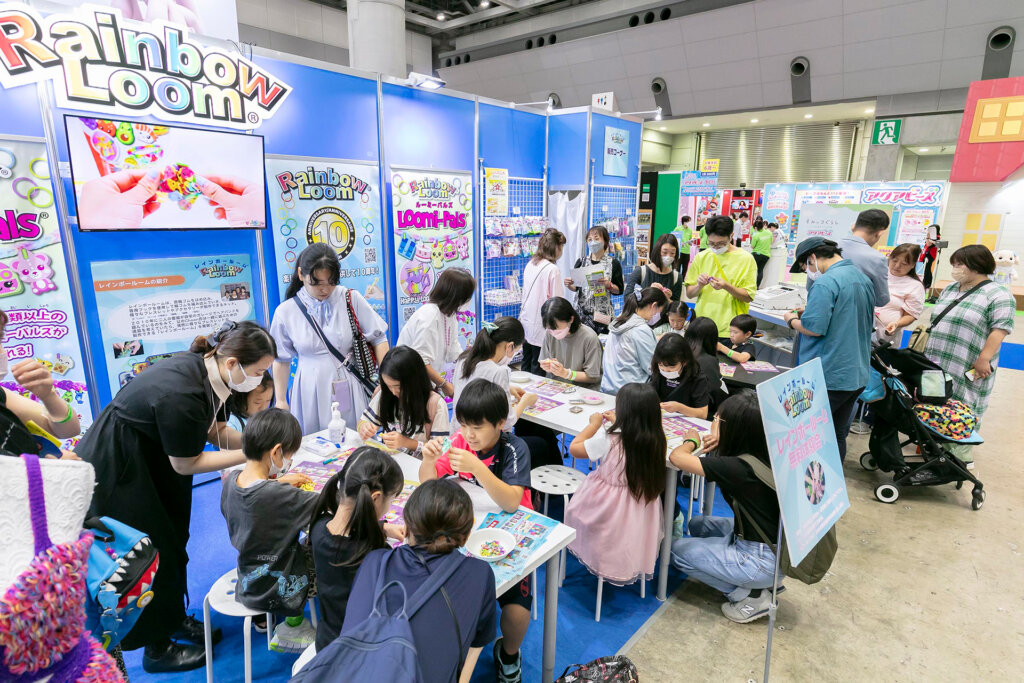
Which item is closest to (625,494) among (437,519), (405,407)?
(405,407)

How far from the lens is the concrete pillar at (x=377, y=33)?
22.9ft

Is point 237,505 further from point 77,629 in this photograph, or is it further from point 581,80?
point 581,80

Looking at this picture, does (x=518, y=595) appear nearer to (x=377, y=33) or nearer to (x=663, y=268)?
(x=663, y=268)

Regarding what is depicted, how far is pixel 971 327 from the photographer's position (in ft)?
13.1

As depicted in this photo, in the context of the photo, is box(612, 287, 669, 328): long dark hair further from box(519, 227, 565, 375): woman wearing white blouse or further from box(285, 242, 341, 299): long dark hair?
box(285, 242, 341, 299): long dark hair

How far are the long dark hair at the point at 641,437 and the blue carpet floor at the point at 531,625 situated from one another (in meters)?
0.72

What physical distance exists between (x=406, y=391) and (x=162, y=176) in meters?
2.09

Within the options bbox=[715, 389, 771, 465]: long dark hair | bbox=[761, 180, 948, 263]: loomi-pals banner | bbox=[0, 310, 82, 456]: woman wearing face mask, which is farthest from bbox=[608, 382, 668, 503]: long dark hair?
bbox=[761, 180, 948, 263]: loomi-pals banner

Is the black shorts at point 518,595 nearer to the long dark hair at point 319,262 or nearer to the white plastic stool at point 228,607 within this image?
the white plastic stool at point 228,607

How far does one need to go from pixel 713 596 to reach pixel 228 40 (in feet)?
14.2

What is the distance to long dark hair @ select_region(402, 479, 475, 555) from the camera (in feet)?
5.20

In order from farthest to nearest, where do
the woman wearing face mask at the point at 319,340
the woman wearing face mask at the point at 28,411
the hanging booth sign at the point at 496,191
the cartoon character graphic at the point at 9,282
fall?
the hanging booth sign at the point at 496,191
the woman wearing face mask at the point at 319,340
the cartoon character graphic at the point at 9,282
the woman wearing face mask at the point at 28,411

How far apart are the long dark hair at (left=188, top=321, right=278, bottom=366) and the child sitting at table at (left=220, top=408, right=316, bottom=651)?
0.89ft

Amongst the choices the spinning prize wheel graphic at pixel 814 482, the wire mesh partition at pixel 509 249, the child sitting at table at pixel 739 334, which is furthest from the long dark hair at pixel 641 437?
the wire mesh partition at pixel 509 249
